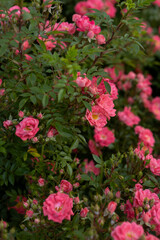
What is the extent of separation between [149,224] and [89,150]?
1004mm

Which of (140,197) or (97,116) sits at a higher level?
(97,116)

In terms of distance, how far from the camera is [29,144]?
4.84ft

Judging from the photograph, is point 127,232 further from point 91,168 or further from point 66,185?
point 91,168

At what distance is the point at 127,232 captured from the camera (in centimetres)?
101

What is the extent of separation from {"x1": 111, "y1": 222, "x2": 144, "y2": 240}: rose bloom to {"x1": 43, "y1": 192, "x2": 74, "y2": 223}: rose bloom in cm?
24

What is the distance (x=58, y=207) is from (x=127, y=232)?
0.33 metres

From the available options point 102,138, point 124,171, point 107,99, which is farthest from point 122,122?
point 107,99

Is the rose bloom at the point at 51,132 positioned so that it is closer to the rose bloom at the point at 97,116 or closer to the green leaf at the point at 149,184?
the rose bloom at the point at 97,116

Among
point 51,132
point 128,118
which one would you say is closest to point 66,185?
point 51,132

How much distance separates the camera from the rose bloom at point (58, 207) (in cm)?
112

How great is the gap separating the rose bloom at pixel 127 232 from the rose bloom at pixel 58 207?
0.24 metres

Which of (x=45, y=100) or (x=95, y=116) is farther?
(x=95, y=116)

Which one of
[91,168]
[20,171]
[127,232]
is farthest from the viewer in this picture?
[91,168]

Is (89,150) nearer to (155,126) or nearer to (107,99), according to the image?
(107,99)
